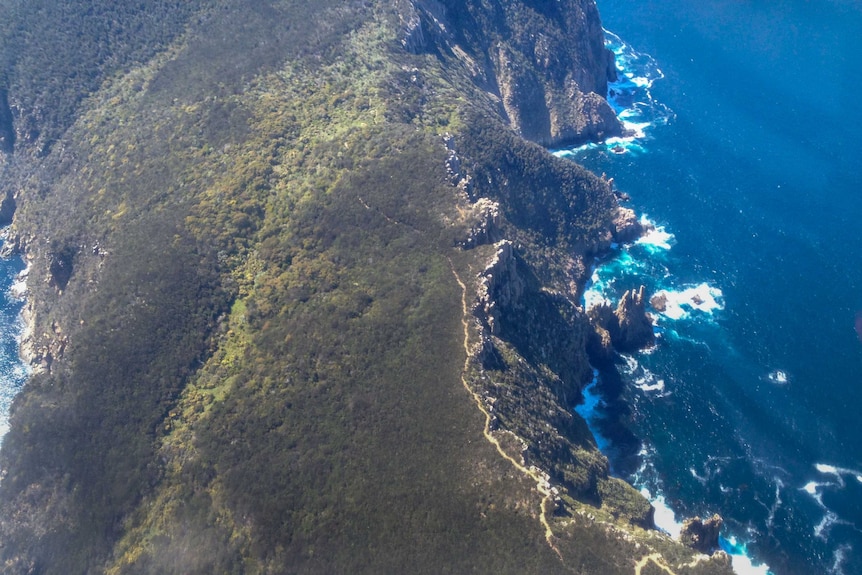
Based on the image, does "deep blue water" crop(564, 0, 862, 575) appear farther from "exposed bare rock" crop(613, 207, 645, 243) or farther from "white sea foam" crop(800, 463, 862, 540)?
"exposed bare rock" crop(613, 207, 645, 243)

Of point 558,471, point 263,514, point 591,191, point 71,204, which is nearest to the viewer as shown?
point 263,514

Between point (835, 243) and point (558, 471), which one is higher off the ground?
point (558, 471)

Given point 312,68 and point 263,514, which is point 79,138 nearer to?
point 312,68

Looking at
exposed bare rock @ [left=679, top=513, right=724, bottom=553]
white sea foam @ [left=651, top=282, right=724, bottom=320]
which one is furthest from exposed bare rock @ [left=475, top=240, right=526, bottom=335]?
exposed bare rock @ [left=679, top=513, right=724, bottom=553]

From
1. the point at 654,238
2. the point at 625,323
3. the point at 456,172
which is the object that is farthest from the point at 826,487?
the point at 456,172

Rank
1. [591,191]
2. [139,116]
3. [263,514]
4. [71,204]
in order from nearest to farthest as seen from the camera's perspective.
Answer: 1. [263,514]
2. [71,204]
3. [139,116]
4. [591,191]

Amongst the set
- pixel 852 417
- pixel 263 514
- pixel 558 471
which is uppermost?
pixel 263 514

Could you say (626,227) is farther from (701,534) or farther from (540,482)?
(540,482)

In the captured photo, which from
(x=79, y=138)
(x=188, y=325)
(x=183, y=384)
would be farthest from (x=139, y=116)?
(x=183, y=384)
